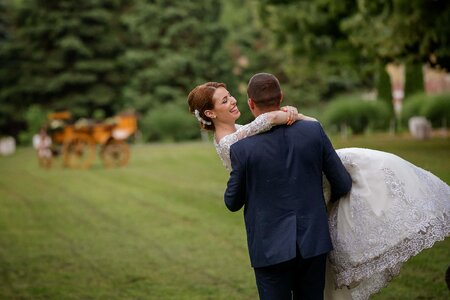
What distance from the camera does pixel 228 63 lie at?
136 feet

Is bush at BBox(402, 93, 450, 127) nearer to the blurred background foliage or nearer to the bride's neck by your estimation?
the blurred background foliage

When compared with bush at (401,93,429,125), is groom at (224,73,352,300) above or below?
above

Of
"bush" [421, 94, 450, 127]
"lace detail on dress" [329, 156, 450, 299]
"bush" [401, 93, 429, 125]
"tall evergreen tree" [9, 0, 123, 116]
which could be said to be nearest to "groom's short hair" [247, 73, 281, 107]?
"lace detail on dress" [329, 156, 450, 299]

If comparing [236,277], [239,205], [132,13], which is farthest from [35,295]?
[132,13]

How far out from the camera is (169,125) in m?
35.5

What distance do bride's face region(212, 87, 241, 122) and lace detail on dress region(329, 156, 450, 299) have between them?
0.65m

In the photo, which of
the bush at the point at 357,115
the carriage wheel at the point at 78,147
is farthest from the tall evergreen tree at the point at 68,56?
the carriage wheel at the point at 78,147

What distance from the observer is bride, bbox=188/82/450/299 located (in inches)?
159

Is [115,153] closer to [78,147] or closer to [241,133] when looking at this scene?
[78,147]

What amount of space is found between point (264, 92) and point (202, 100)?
0.43 meters

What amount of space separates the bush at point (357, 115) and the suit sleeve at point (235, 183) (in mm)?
27880

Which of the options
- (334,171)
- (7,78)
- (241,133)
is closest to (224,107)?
(241,133)

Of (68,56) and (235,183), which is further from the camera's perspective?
(68,56)

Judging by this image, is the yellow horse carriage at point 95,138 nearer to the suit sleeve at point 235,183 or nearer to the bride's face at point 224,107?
the bride's face at point 224,107
